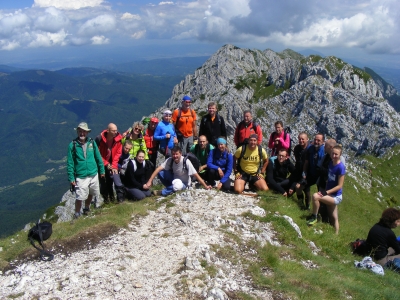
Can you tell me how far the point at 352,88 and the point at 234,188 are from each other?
435 feet

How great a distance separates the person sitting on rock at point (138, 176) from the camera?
579 inches

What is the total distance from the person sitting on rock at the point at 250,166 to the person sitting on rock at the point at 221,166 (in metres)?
0.47

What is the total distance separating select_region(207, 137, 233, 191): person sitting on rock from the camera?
15.1 meters

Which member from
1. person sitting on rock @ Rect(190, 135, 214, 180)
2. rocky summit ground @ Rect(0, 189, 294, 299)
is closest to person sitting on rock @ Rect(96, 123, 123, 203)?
rocky summit ground @ Rect(0, 189, 294, 299)

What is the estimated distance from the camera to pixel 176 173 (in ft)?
49.1

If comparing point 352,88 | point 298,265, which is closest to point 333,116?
point 352,88

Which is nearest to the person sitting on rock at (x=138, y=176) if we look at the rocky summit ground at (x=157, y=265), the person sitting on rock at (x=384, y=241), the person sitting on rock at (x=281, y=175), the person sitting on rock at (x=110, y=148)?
the person sitting on rock at (x=110, y=148)

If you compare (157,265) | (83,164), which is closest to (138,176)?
(83,164)

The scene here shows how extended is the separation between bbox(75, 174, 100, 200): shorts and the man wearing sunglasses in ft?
17.7

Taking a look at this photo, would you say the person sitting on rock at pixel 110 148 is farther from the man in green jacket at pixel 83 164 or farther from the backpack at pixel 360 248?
the backpack at pixel 360 248

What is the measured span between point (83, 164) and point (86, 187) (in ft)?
3.65

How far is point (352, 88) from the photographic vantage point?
129 m

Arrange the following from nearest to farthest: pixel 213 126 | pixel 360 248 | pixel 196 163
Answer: pixel 360 248
pixel 196 163
pixel 213 126

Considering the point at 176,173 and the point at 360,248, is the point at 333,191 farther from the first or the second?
the point at 176,173
